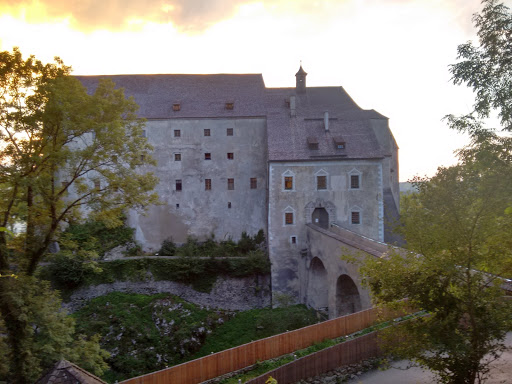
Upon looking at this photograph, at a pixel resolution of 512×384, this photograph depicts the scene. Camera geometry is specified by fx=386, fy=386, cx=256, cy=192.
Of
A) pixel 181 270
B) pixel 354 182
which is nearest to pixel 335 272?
pixel 354 182

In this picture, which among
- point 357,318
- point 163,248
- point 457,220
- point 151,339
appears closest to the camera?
point 457,220

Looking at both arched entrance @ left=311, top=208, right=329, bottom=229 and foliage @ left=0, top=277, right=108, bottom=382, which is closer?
foliage @ left=0, top=277, right=108, bottom=382

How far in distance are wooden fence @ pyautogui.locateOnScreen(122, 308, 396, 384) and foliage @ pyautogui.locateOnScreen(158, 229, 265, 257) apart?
1568 cm

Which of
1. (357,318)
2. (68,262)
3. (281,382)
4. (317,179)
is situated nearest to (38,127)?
(281,382)

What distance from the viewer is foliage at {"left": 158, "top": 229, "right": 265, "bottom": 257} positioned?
29.9m

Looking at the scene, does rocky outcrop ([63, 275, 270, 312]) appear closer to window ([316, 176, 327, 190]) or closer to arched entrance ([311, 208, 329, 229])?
arched entrance ([311, 208, 329, 229])

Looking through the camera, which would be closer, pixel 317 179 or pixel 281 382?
pixel 281 382

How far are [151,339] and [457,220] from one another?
19.8 m

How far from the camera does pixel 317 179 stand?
28.1m

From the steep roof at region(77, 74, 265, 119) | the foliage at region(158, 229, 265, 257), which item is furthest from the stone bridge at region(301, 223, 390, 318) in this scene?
the steep roof at region(77, 74, 265, 119)

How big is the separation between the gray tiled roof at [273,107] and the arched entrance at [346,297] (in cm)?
1080

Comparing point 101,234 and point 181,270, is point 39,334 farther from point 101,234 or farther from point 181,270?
point 101,234

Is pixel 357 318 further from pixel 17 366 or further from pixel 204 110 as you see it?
pixel 204 110

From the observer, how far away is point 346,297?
794 inches
